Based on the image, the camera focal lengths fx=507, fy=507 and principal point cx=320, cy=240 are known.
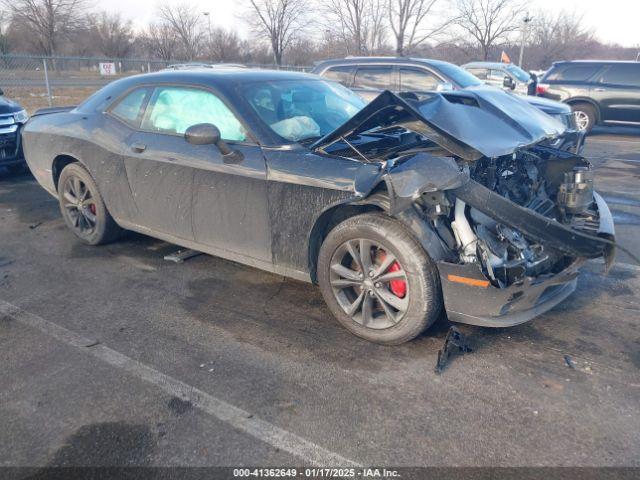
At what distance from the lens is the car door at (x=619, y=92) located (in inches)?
487

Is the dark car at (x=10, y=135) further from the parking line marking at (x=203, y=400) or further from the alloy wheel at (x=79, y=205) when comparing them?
the parking line marking at (x=203, y=400)

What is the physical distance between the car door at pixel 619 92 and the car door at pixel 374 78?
23.1 feet

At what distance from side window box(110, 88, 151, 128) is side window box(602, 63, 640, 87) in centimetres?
1224

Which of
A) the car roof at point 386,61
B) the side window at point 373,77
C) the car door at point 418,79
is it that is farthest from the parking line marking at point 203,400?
the car roof at point 386,61

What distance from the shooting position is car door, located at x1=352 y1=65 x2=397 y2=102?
8509mm

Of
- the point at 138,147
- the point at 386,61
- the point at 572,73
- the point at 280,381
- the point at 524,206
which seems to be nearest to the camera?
the point at 280,381

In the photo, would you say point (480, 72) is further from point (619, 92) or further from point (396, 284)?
point (396, 284)

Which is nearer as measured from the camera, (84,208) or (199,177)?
(199,177)

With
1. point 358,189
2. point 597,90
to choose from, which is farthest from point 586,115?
point 358,189

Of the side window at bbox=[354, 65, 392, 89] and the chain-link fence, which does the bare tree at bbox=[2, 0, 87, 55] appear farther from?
the side window at bbox=[354, 65, 392, 89]

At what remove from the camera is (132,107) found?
4434 mm

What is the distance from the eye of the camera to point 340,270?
10.7 feet

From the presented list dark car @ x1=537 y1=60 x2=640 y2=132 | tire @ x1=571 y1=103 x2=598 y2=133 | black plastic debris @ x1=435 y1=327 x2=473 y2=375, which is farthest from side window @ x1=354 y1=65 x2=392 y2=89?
tire @ x1=571 y1=103 x2=598 y2=133

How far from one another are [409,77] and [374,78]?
2.16ft
